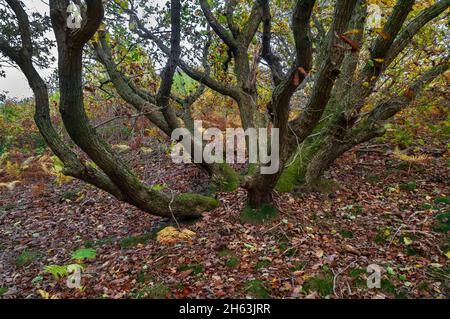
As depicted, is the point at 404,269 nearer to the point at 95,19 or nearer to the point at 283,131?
the point at 283,131

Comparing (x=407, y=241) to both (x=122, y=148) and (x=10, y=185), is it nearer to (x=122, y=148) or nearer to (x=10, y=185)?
(x=122, y=148)

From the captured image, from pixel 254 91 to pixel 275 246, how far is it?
4.11 meters

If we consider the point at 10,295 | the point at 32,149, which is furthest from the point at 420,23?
the point at 32,149

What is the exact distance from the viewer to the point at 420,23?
222 inches

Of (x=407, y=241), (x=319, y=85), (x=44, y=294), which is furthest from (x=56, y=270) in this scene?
(x=407, y=241)

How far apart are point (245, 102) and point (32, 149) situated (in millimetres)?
9565

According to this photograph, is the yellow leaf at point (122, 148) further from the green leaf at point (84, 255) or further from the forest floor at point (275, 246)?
the green leaf at point (84, 255)

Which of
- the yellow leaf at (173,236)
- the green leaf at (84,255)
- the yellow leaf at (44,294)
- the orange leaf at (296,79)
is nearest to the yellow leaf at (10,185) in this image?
the green leaf at (84,255)

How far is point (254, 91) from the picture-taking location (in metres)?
7.57

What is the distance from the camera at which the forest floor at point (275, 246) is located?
3.88 m

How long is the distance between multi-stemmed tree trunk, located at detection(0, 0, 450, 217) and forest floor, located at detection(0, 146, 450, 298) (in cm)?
70

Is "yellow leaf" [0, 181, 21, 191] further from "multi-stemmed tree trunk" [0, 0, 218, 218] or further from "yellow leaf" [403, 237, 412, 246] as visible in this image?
"yellow leaf" [403, 237, 412, 246]

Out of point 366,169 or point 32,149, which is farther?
point 32,149

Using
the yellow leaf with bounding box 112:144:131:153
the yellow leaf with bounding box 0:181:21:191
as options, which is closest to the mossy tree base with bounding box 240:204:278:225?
the yellow leaf with bounding box 112:144:131:153
